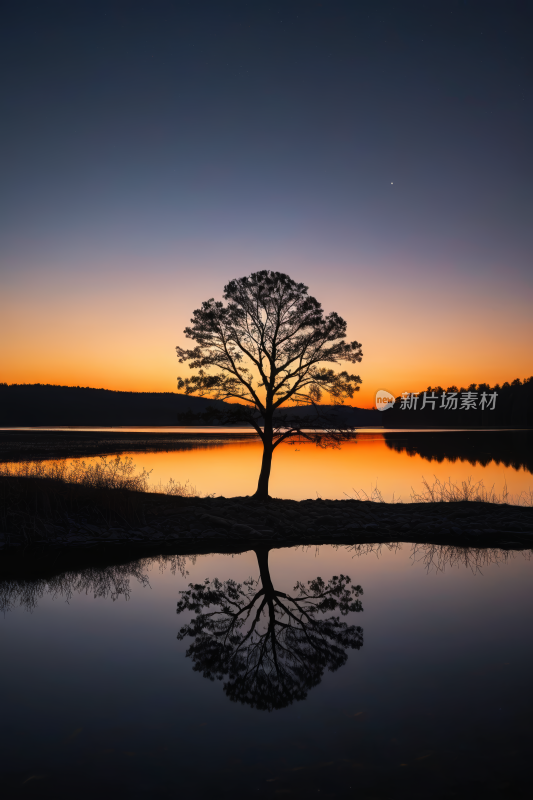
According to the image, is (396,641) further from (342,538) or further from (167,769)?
(342,538)

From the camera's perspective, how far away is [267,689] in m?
7.55

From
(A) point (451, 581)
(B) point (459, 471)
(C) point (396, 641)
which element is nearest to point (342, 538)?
(A) point (451, 581)

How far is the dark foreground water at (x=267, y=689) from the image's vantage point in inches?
218

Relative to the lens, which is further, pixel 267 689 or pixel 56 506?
pixel 56 506

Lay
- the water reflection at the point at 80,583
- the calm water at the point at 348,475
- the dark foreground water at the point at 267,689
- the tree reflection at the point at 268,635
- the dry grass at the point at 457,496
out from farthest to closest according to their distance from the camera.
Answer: the calm water at the point at 348,475 < the dry grass at the point at 457,496 < the water reflection at the point at 80,583 < the tree reflection at the point at 268,635 < the dark foreground water at the point at 267,689

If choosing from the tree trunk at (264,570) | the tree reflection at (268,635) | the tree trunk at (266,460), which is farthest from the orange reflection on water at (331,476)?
the tree reflection at (268,635)

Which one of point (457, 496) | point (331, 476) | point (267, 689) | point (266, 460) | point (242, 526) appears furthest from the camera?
point (331, 476)

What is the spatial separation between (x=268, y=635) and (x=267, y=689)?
6.99ft

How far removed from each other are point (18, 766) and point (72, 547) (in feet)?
40.8

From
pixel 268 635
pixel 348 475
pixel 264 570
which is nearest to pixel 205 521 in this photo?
pixel 264 570

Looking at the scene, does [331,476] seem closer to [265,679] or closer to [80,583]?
[80,583]

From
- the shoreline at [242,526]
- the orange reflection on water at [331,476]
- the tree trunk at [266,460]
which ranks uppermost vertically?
the tree trunk at [266,460]

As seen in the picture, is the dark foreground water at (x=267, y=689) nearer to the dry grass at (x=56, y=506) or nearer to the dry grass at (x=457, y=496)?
the dry grass at (x=56, y=506)

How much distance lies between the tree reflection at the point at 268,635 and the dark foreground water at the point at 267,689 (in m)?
0.04
